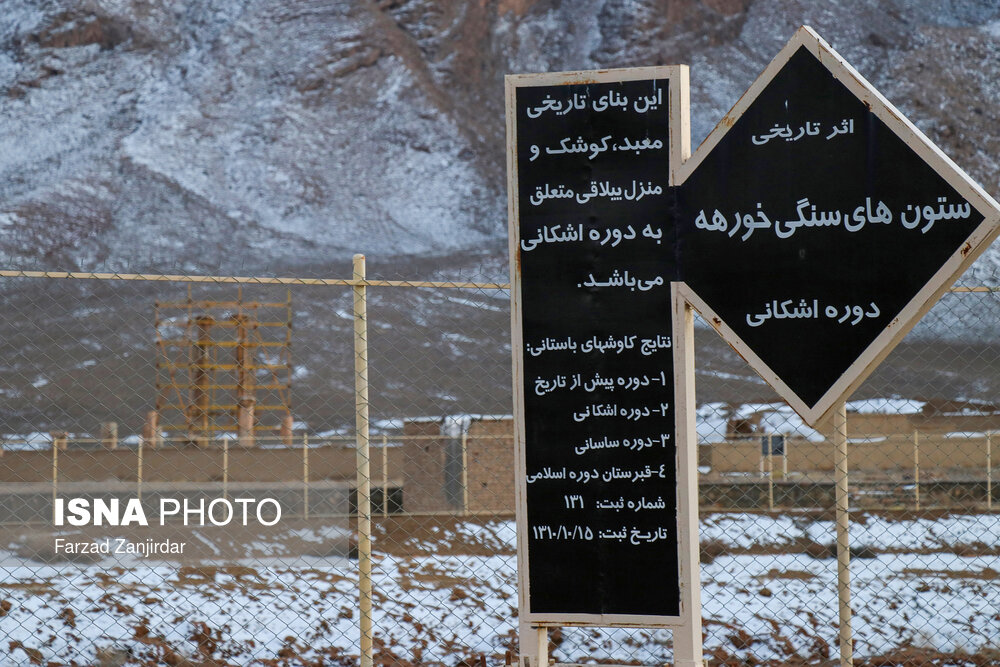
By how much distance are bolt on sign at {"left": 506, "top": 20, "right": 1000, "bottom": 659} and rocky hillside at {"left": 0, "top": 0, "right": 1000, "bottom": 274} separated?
74.7 metres

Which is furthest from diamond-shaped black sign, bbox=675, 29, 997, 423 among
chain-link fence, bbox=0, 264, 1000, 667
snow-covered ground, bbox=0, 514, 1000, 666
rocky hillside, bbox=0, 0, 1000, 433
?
rocky hillside, bbox=0, 0, 1000, 433

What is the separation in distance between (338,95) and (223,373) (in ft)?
136

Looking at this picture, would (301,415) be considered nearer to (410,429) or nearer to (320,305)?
(320,305)

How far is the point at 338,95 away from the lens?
90.8m

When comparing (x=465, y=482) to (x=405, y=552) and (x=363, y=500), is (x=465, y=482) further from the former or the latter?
(x=363, y=500)

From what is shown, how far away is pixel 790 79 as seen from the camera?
3.92 metres

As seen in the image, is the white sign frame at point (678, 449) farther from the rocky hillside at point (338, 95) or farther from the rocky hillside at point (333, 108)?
the rocky hillside at point (338, 95)

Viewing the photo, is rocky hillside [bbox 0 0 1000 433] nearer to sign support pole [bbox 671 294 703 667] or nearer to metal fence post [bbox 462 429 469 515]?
metal fence post [bbox 462 429 469 515]

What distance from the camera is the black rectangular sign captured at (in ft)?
13.5

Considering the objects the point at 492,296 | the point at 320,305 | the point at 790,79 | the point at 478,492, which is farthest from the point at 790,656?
the point at 492,296

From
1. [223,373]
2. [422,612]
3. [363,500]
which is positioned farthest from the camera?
[223,373]

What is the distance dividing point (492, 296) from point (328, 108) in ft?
86.9

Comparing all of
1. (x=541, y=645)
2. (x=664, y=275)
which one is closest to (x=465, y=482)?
(x=541, y=645)

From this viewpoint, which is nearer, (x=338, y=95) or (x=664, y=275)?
(x=664, y=275)
